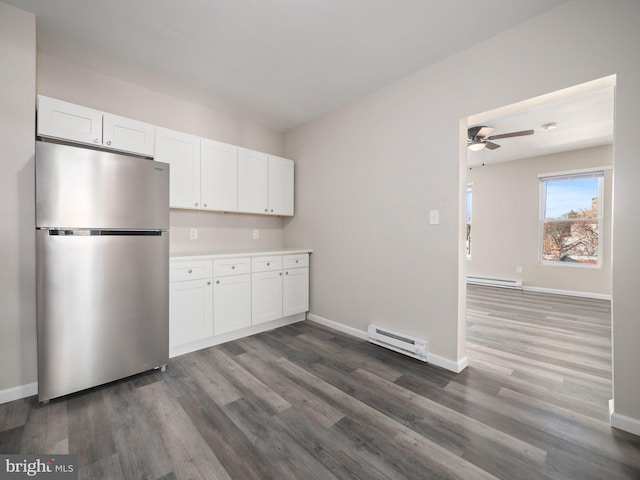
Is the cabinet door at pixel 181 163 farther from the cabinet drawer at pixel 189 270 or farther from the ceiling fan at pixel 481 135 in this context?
the ceiling fan at pixel 481 135

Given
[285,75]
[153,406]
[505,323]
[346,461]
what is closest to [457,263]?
[346,461]

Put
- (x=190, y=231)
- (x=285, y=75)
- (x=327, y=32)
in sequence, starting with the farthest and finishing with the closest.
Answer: (x=190, y=231)
(x=285, y=75)
(x=327, y=32)

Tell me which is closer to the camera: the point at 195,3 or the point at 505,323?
the point at 195,3

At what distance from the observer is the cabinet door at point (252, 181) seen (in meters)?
3.27

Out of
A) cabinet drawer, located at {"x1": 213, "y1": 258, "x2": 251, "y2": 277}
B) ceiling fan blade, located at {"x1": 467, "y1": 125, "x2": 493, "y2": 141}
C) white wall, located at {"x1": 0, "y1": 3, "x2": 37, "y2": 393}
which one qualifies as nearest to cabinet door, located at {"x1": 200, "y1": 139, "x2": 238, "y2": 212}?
cabinet drawer, located at {"x1": 213, "y1": 258, "x2": 251, "y2": 277}

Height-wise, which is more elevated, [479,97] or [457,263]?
[479,97]

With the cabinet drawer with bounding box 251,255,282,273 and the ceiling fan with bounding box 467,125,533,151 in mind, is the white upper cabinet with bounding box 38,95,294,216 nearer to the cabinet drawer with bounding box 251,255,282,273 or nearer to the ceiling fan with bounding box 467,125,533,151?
the cabinet drawer with bounding box 251,255,282,273

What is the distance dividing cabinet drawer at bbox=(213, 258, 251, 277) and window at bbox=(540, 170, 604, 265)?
5.69m

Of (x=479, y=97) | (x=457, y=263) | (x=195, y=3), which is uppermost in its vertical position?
(x=195, y=3)

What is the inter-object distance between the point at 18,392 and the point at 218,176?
7.60 ft

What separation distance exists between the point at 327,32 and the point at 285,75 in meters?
0.67

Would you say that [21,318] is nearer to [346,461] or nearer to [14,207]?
[14,207]

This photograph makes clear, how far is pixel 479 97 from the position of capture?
85.2 inches

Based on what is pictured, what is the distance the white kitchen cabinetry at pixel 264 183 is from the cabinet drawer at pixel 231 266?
2.24ft
